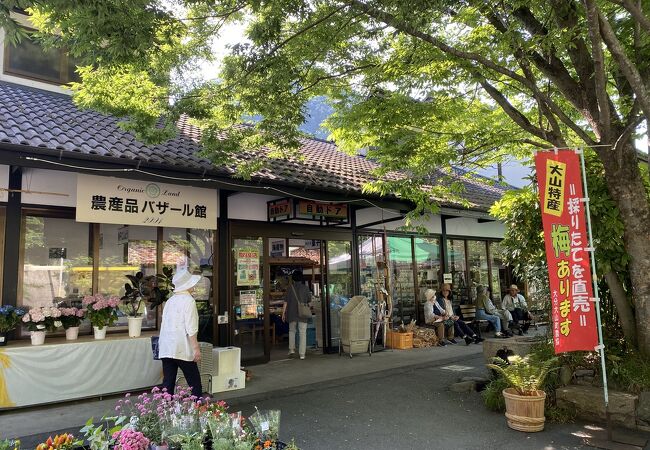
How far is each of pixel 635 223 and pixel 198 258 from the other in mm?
7035

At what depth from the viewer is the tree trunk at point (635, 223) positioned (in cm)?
583

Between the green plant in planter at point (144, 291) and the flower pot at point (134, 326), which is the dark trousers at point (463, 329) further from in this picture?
the flower pot at point (134, 326)

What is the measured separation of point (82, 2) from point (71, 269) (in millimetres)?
4580

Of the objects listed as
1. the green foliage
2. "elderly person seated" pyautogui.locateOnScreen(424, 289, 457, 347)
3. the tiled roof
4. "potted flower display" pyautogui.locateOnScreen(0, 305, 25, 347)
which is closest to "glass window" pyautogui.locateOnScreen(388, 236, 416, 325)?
"elderly person seated" pyautogui.locateOnScreen(424, 289, 457, 347)

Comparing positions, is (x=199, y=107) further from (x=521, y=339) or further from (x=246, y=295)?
(x=521, y=339)

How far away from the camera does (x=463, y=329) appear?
1202cm

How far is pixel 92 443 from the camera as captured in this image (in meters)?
2.62

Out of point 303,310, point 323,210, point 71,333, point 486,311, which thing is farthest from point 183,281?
point 486,311

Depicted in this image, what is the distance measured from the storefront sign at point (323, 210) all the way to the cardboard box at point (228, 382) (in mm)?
3464

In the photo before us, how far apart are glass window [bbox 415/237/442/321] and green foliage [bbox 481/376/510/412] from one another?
656 centimetres

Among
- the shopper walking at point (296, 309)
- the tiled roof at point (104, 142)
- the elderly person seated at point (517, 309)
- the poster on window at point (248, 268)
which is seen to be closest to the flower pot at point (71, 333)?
the tiled roof at point (104, 142)

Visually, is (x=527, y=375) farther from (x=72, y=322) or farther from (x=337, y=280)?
(x=72, y=322)

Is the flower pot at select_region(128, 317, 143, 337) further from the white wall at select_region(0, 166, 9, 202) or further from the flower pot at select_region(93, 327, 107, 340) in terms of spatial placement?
the white wall at select_region(0, 166, 9, 202)

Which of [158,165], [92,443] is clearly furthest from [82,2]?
[92,443]
